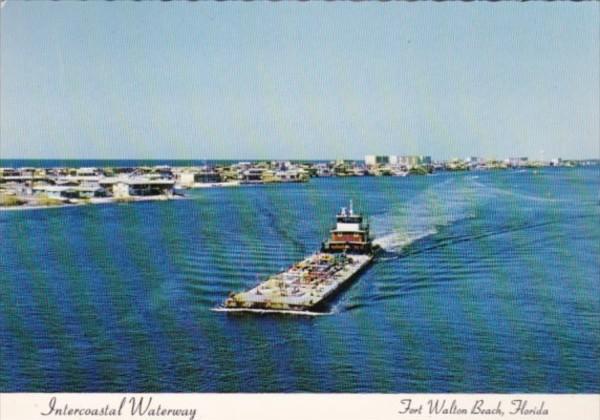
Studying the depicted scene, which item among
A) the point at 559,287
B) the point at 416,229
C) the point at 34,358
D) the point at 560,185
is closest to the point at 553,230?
the point at 560,185

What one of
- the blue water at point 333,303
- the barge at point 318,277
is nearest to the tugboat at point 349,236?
the barge at point 318,277

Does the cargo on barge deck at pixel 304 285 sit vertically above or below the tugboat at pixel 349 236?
below

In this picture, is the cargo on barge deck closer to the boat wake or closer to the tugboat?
the tugboat

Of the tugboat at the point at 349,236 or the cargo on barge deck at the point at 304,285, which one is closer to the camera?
the cargo on barge deck at the point at 304,285

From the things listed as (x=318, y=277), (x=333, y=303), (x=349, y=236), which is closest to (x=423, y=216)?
(x=349, y=236)

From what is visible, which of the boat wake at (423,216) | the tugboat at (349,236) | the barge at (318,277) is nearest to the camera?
the barge at (318,277)

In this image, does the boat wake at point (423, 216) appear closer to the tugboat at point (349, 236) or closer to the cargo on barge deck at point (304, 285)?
the tugboat at point (349, 236)
